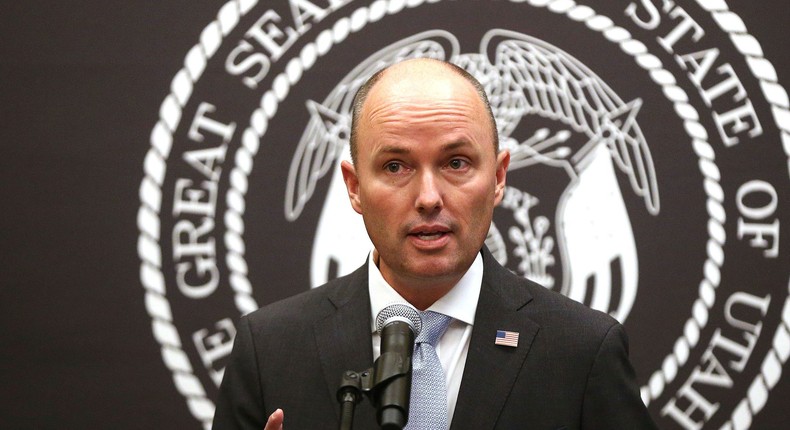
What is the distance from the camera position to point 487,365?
6.07ft

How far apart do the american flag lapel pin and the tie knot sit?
0.35 ft

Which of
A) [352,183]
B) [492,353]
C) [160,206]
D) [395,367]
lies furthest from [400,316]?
[160,206]

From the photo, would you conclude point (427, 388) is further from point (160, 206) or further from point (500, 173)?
point (160, 206)

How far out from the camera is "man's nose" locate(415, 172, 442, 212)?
1.75 metres

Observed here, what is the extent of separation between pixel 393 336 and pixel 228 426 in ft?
2.17

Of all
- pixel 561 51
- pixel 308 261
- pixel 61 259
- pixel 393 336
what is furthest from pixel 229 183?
pixel 393 336

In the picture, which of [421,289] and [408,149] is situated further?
[421,289]

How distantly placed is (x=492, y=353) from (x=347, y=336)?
11.9 inches

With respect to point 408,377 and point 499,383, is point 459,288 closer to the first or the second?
point 499,383

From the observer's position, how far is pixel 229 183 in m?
2.99

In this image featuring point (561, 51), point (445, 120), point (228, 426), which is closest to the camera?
point (445, 120)

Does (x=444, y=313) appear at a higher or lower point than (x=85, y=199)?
lower

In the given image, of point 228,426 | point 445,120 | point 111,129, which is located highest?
point 111,129

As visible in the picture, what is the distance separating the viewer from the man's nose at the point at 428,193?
1755mm
